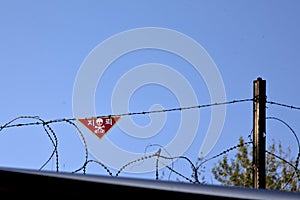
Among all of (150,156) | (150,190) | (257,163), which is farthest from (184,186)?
(257,163)

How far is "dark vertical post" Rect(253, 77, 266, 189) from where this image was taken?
22.7 feet

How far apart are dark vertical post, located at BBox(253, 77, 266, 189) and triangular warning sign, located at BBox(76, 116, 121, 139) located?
1.98 m

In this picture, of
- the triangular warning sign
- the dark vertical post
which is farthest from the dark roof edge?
the triangular warning sign

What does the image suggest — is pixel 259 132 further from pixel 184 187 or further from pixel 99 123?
pixel 184 187

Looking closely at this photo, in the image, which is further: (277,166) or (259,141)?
(277,166)

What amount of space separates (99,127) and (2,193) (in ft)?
25.5

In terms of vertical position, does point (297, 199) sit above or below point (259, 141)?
below

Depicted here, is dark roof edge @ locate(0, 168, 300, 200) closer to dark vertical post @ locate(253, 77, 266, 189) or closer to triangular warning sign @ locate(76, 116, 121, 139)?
dark vertical post @ locate(253, 77, 266, 189)

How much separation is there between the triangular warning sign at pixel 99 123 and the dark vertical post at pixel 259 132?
1.98 meters

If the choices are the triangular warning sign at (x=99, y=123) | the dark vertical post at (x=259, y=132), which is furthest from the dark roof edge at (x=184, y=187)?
the triangular warning sign at (x=99, y=123)

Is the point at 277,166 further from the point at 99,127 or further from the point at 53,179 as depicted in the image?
the point at 53,179

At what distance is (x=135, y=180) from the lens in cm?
69

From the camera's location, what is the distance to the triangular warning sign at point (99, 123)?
826 cm

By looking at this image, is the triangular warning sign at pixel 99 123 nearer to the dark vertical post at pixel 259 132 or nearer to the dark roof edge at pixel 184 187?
the dark vertical post at pixel 259 132
